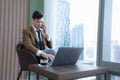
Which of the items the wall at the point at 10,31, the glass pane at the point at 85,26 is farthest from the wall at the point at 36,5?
the glass pane at the point at 85,26

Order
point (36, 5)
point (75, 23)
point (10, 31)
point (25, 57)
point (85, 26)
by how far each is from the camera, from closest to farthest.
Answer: point (25, 57), point (85, 26), point (75, 23), point (10, 31), point (36, 5)

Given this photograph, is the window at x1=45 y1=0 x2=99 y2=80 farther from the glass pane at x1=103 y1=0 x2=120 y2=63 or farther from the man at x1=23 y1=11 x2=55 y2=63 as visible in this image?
the man at x1=23 y1=11 x2=55 y2=63

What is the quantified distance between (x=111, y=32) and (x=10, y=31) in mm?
1910

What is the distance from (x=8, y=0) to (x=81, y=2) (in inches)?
54.7

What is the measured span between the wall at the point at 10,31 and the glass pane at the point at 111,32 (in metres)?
1.73

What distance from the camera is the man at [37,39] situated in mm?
2438

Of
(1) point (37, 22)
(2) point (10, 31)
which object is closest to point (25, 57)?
(1) point (37, 22)

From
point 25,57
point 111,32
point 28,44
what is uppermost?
point 111,32

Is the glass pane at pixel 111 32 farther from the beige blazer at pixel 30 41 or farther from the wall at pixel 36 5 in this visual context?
the wall at pixel 36 5

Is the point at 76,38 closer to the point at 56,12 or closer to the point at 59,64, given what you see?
the point at 56,12

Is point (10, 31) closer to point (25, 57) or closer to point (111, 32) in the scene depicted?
point (25, 57)

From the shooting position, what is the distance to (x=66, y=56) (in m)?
1.92

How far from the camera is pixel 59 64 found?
1960 millimetres

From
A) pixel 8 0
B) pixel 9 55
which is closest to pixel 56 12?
pixel 8 0
